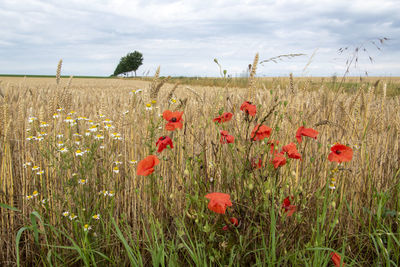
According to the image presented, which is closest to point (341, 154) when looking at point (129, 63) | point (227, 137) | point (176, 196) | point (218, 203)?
point (227, 137)

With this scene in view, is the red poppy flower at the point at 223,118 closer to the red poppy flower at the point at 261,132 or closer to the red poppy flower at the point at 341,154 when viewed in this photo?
the red poppy flower at the point at 261,132

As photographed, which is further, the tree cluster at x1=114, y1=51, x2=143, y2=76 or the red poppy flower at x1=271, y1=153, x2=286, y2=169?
the tree cluster at x1=114, y1=51, x2=143, y2=76

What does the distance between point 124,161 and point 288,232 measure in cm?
120

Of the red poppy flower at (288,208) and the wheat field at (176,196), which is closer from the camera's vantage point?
the red poppy flower at (288,208)

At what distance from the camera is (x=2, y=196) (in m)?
1.77

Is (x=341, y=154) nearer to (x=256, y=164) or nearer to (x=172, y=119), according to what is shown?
(x=256, y=164)

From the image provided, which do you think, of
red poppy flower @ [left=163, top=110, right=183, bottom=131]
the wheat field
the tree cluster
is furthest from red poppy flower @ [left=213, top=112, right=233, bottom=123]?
the tree cluster

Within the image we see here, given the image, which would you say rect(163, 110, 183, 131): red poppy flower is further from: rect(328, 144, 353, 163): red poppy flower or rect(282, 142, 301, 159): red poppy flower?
rect(328, 144, 353, 163): red poppy flower

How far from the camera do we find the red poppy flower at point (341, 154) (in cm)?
115

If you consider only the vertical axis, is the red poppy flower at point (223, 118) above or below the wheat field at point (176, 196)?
above

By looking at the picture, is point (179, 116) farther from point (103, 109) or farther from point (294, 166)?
point (294, 166)

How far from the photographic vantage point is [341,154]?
1187 millimetres

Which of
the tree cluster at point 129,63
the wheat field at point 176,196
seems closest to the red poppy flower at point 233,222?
the wheat field at point 176,196

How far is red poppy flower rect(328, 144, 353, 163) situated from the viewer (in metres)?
1.15
